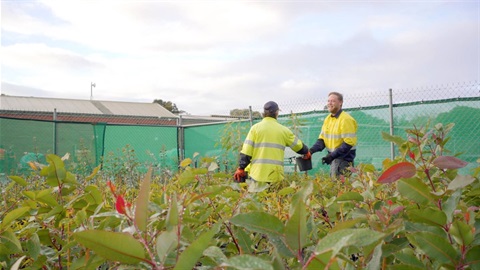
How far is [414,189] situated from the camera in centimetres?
100

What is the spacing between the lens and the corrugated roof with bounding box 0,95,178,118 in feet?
102

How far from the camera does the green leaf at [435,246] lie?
86 centimetres

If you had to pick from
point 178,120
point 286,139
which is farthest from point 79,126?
point 286,139

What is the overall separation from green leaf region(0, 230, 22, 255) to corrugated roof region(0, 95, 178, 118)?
2872 centimetres

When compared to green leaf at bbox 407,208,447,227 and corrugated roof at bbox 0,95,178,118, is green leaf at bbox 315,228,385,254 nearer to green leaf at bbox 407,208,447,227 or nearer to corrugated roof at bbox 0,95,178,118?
green leaf at bbox 407,208,447,227

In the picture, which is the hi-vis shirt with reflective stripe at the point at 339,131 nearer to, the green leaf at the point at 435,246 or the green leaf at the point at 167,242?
the green leaf at the point at 435,246

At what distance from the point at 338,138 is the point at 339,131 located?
11cm

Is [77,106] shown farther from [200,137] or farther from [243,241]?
[243,241]

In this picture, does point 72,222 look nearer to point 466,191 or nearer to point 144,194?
point 144,194

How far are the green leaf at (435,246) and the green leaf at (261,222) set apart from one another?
267mm

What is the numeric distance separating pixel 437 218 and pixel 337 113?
695 cm

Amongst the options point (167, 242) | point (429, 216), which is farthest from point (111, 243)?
point (429, 216)

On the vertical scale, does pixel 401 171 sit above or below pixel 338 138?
above

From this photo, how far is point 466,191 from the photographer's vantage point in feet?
5.02
